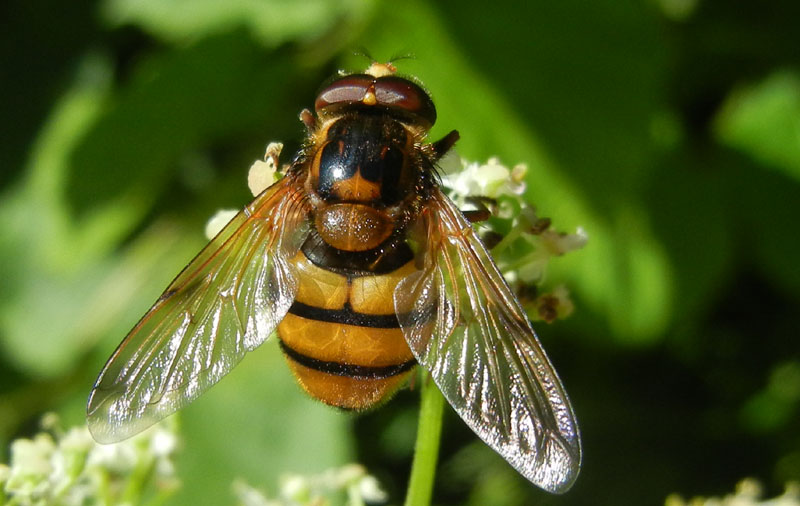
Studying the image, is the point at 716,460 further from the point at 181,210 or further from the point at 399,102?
the point at 399,102

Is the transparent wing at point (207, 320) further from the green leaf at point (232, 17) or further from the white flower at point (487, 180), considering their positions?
the green leaf at point (232, 17)

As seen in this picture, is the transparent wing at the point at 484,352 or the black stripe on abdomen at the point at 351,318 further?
the black stripe on abdomen at the point at 351,318

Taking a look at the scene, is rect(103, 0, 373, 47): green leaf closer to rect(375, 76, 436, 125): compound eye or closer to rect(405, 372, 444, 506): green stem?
rect(375, 76, 436, 125): compound eye

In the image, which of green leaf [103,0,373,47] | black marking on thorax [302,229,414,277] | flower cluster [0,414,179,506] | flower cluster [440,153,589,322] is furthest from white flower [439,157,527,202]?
green leaf [103,0,373,47]

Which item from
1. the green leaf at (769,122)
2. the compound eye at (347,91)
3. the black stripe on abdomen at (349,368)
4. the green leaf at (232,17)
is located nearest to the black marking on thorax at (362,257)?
the black stripe on abdomen at (349,368)

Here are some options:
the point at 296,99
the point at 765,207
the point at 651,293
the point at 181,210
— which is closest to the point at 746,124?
the point at 765,207

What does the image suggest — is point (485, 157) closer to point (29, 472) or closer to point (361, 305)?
point (361, 305)

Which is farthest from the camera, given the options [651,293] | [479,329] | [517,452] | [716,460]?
[716,460]
